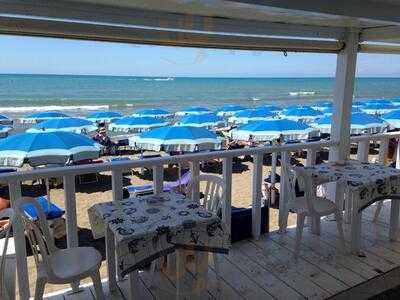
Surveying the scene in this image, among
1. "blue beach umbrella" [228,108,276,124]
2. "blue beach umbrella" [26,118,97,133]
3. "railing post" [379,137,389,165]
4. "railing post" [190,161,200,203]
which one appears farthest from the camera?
"blue beach umbrella" [228,108,276,124]

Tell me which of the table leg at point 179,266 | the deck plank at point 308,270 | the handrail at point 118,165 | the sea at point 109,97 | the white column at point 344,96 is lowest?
the sea at point 109,97

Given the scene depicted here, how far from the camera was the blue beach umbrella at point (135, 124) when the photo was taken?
1133 centimetres

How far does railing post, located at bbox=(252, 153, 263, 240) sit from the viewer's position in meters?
3.14

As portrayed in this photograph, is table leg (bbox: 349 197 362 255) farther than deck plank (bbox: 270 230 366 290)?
Yes

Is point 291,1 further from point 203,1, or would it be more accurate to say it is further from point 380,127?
point 380,127

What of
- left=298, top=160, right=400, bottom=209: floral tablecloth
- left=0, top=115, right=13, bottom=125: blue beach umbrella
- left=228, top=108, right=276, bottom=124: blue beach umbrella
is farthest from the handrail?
left=0, top=115, right=13, bottom=125: blue beach umbrella

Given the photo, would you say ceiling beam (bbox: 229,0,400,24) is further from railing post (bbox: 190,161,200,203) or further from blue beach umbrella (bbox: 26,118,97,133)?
blue beach umbrella (bbox: 26,118,97,133)

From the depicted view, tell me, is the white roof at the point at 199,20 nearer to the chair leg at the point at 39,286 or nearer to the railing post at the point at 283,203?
the railing post at the point at 283,203

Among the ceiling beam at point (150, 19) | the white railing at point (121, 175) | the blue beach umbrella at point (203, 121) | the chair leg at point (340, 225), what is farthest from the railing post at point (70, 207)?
the blue beach umbrella at point (203, 121)

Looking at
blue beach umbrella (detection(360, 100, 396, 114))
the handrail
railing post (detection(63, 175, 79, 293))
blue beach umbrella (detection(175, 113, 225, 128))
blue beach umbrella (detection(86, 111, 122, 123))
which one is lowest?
blue beach umbrella (detection(86, 111, 122, 123))

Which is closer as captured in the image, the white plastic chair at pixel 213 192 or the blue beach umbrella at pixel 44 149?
the white plastic chair at pixel 213 192

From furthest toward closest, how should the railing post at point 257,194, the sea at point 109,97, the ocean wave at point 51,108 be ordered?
the sea at point 109,97, the ocean wave at point 51,108, the railing post at point 257,194

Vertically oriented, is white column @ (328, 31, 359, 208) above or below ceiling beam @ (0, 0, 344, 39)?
below

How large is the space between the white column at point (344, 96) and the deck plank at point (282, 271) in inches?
48.9
